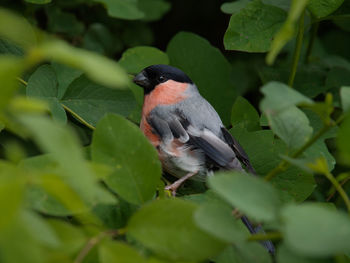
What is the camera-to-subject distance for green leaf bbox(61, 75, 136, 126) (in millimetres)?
1378

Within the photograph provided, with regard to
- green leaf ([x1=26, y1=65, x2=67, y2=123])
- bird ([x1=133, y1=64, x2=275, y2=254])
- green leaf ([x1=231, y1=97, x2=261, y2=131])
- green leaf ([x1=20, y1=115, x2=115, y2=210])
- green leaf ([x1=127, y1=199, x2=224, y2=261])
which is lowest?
bird ([x1=133, y1=64, x2=275, y2=254])

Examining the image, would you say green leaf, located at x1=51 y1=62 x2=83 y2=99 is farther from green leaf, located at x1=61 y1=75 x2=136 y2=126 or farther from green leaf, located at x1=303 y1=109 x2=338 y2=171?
green leaf, located at x1=303 y1=109 x2=338 y2=171

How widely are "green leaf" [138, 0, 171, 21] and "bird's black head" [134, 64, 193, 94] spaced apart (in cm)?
50

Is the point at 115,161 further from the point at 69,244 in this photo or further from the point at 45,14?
the point at 45,14

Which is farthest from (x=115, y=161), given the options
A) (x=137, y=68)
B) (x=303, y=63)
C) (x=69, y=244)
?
(x=303, y=63)

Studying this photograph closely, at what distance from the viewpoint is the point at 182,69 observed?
5.84ft

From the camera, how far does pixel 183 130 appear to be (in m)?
1.61

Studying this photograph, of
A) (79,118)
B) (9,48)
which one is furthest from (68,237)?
(9,48)

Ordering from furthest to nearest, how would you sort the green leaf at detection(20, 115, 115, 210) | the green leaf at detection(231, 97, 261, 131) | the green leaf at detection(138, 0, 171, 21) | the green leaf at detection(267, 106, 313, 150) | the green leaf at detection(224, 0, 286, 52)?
the green leaf at detection(138, 0, 171, 21) → the green leaf at detection(231, 97, 261, 131) → the green leaf at detection(224, 0, 286, 52) → the green leaf at detection(267, 106, 313, 150) → the green leaf at detection(20, 115, 115, 210)

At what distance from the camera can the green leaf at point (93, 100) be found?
1.38 metres

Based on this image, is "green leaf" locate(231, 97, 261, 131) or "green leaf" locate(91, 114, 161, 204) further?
"green leaf" locate(231, 97, 261, 131)

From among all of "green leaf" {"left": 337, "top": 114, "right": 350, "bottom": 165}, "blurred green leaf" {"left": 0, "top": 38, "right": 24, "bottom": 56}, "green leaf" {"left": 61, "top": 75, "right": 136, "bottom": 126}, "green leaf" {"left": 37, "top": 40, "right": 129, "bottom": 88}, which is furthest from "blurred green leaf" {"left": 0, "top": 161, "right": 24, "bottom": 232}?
"blurred green leaf" {"left": 0, "top": 38, "right": 24, "bottom": 56}

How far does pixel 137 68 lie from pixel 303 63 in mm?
686

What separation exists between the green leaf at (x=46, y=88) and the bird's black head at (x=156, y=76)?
43 cm
